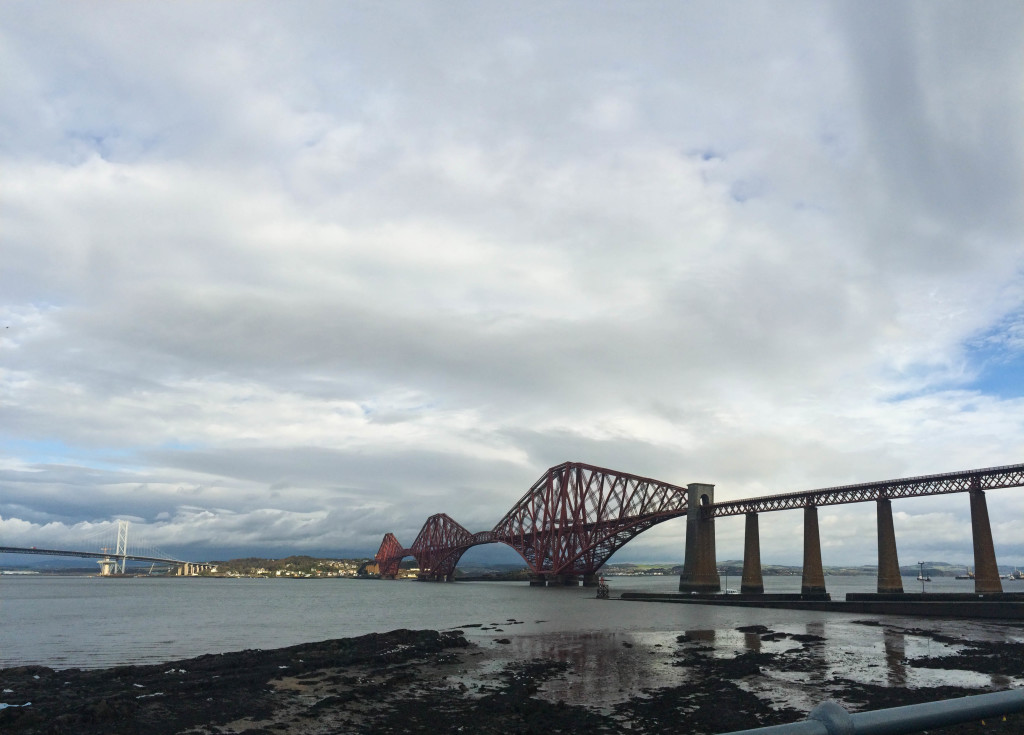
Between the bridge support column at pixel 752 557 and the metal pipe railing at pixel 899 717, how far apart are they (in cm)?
8544

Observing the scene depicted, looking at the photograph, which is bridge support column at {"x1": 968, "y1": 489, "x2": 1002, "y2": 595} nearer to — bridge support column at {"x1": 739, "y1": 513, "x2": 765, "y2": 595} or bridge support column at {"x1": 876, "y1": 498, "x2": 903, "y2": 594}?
bridge support column at {"x1": 876, "y1": 498, "x2": 903, "y2": 594}

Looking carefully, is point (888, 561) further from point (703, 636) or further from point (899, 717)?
point (899, 717)

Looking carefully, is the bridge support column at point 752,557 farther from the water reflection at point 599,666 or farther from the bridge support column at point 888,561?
the water reflection at point 599,666

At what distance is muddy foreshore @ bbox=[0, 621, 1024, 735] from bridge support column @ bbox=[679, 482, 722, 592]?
54.8 metres

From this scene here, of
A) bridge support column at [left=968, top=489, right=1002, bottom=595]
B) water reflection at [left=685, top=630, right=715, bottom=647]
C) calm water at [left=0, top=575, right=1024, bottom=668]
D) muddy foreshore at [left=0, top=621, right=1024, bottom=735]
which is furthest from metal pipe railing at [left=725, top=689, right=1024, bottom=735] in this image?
bridge support column at [left=968, top=489, right=1002, bottom=595]

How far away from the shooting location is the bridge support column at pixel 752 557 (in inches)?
3196

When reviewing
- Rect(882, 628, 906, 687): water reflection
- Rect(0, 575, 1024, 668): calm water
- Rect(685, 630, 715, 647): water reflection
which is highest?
Rect(882, 628, 906, 687): water reflection

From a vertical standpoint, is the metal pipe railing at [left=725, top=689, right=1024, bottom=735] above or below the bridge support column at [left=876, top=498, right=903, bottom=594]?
above

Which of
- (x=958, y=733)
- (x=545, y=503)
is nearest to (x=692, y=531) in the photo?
(x=545, y=503)

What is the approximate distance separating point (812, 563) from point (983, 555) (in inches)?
743

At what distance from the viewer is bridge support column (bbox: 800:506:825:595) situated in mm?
71875

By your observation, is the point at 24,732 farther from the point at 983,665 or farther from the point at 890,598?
the point at 890,598

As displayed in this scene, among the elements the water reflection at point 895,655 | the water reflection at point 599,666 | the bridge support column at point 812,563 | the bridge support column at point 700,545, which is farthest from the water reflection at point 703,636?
the bridge support column at point 700,545

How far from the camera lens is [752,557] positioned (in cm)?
8306
